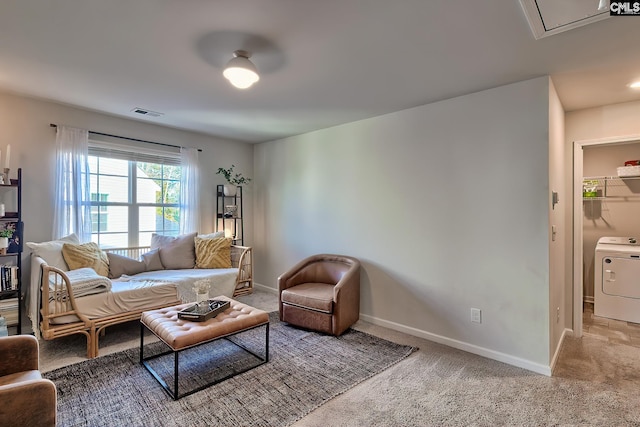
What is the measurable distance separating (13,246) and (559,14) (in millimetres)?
4599

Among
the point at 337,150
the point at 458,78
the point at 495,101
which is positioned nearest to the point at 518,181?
the point at 495,101

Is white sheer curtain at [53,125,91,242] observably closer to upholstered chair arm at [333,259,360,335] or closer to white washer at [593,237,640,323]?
upholstered chair arm at [333,259,360,335]

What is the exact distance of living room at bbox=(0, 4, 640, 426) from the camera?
2.57 m

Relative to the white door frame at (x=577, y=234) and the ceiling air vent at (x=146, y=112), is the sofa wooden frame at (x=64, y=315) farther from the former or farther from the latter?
the white door frame at (x=577, y=234)

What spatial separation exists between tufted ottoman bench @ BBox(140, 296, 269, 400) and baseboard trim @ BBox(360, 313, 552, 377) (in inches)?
54.6

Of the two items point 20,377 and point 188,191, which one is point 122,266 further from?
point 20,377

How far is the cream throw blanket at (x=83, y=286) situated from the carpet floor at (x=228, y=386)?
21.7 inches

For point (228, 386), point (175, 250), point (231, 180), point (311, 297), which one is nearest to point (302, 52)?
point (311, 297)

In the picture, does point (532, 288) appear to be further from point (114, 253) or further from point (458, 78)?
point (114, 253)

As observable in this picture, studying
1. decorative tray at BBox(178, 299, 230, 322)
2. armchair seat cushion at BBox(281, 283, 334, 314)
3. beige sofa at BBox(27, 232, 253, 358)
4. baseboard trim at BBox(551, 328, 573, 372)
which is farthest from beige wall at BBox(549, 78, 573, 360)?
beige sofa at BBox(27, 232, 253, 358)

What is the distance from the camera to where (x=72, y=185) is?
3.45m

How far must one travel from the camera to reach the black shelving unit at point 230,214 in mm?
4750

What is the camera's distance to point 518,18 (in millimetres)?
1767

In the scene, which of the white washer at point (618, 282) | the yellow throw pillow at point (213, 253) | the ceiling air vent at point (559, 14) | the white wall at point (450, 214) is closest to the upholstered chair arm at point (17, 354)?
the yellow throw pillow at point (213, 253)
